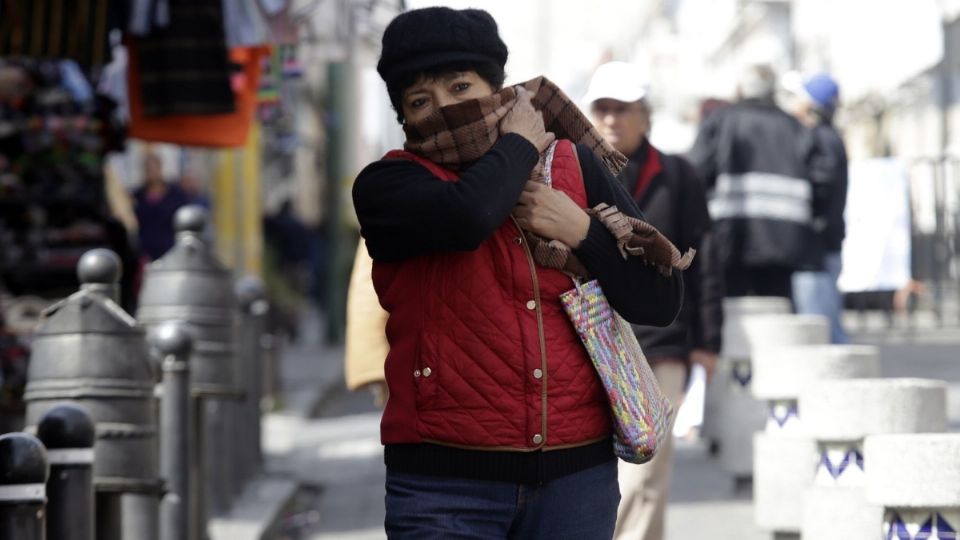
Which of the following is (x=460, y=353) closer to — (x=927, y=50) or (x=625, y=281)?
(x=625, y=281)

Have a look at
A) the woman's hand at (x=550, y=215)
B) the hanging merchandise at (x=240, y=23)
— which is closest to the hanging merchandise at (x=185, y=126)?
the hanging merchandise at (x=240, y=23)

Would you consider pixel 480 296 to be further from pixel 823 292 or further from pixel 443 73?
pixel 823 292

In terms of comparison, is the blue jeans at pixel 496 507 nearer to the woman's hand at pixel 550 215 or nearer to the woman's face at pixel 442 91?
the woman's hand at pixel 550 215

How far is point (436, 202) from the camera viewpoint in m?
3.90

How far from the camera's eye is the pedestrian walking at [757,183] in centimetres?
1066

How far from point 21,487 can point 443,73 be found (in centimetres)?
130

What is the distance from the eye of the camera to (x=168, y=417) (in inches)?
289

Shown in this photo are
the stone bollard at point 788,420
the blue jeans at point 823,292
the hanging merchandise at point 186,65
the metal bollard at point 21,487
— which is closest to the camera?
the metal bollard at point 21,487

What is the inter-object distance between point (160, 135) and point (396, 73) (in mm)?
6762

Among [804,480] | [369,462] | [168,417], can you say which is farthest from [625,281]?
[369,462]

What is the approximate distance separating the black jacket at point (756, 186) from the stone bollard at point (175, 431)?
404 centimetres

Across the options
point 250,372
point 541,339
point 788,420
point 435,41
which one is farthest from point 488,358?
point 250,372

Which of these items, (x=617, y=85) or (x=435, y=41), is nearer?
(x=435, y=41)

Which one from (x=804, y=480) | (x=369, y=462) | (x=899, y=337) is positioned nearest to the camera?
(x=804, y=480)
